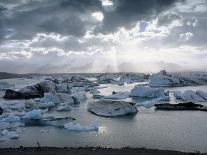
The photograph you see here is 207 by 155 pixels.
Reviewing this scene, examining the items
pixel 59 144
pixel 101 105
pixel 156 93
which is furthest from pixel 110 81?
pixel 59 144

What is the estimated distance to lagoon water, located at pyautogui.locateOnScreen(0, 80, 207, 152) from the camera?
1124 cm

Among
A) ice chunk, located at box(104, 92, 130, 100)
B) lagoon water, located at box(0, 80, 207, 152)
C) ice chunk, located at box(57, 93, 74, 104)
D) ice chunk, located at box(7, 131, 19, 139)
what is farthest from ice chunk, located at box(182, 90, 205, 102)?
ice chunk, located at box(7, 131, 19, 139)

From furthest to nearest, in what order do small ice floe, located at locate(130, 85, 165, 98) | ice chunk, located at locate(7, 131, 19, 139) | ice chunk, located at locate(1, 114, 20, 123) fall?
small ice floe, located at locate(130, 85, 165, 98) → ice chunk, located at locate(1, 114, 20, 123) → ice chunk, located at locate(7, 131, 19, 139)

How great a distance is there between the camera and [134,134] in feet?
42.2

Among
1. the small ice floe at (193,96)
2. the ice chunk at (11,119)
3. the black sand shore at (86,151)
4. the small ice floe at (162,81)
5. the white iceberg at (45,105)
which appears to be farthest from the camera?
the small ice floe at (162,81)

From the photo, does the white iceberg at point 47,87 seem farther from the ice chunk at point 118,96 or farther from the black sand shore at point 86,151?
the black sand shore at point 86,151

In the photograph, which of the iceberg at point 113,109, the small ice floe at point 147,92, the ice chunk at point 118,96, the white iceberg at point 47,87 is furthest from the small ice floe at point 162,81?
the iceberg at point 113,109

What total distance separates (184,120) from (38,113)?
22.1ft

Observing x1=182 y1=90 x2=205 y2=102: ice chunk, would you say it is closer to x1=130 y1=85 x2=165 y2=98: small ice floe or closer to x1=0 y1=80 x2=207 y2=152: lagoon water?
x1=130 y1=85 x2=165 y2=98: small ice floe

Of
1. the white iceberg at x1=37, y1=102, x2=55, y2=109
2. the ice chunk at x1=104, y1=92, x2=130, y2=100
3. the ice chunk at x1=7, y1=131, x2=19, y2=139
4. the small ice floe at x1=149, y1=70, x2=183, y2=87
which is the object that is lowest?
the ice chunk at x1=7, y1=131, x2=19, y2=139

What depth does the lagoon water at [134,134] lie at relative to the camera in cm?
1124

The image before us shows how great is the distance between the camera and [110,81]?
189ft

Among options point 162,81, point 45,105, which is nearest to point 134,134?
point 45,105

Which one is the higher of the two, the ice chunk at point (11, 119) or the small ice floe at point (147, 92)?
the small ice floe at point (147, 92)
